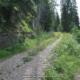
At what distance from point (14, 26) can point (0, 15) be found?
0.55 m

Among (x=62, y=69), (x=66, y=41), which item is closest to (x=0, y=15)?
(x=66, y=41)

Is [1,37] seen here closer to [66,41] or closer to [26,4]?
[26,4]

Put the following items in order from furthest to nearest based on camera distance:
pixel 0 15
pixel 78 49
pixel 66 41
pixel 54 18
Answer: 1. pixel 0 15
2. pixel 78 49
3. pixel 66 41
4. pixel 54 18

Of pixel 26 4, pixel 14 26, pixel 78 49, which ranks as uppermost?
pixel 26 4

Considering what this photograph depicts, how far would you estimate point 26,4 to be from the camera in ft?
32.7

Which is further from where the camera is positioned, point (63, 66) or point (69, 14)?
point (63, 66)

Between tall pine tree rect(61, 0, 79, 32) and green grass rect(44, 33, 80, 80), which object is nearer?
green grass rect(44, 33, 80, 80)

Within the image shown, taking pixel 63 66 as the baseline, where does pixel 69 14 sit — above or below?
above

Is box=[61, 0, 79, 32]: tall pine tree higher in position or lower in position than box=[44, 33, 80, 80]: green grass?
higher

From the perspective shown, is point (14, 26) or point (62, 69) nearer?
point (62, 69)

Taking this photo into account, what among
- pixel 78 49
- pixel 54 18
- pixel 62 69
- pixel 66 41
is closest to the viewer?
pixel 54 18

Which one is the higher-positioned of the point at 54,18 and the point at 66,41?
the point at 54,18

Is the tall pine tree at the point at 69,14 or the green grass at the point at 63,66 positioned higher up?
the tall pine tree at the point at 69,14

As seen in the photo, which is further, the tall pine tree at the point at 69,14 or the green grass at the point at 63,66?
the tall pine tree at the point at 69,14
